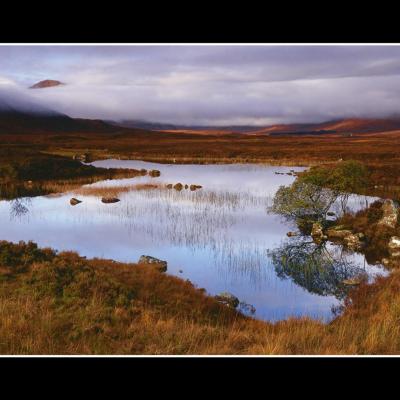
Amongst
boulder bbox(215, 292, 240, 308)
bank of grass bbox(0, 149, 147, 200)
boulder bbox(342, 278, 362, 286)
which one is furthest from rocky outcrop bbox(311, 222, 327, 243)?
bank of grass bbox(0, 149, 147, 200)

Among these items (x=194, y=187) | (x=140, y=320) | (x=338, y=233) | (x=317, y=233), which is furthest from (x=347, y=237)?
(x=194, y=187)

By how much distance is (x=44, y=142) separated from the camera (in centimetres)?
6831

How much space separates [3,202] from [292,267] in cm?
2579

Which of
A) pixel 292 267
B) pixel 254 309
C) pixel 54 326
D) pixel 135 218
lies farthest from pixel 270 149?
pixel 54 326

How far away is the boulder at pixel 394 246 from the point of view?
71.8ft

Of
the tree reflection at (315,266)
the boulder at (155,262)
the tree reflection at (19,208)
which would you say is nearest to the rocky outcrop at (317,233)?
the tree reflection at (315,266)

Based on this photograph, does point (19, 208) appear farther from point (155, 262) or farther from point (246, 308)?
point (246, 308)

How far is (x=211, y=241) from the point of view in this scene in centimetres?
2397

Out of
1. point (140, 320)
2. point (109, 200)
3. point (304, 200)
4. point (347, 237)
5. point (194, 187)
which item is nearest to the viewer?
point (140, 320)

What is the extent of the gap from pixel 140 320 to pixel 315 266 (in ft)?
40.4

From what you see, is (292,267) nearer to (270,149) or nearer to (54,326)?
(54,326)

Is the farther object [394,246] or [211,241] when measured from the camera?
[211,241]

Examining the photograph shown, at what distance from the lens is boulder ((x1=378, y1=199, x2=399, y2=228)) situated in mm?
25178

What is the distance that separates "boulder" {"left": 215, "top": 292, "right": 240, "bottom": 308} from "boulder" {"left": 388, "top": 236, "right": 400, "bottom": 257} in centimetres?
1072
